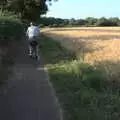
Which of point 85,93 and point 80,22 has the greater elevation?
point 85,93

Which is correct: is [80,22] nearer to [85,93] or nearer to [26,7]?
[26,7]

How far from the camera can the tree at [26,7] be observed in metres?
67.6

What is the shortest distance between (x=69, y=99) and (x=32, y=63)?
34.8ft

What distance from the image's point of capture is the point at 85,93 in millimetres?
13516

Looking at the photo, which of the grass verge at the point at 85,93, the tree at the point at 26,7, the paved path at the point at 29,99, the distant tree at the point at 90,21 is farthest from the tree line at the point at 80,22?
the paved path at the point at 29,99

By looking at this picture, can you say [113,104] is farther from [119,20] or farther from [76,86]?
[119,20]

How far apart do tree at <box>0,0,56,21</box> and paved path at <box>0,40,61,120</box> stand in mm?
50086

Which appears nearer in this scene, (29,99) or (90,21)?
(29,99)

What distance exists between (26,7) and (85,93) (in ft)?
183

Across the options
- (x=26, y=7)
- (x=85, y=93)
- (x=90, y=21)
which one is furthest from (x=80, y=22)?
(x=85, y=93)

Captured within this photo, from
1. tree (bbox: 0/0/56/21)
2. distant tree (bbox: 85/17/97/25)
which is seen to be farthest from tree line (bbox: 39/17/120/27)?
tree (bbox: 0/0/56/21)

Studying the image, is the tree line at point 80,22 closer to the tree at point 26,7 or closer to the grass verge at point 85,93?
the tree at point 26,7

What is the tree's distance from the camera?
67613 millimetres

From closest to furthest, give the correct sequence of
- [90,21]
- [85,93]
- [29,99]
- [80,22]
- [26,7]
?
[29,99], [85,93], [26,7], [80,22], [90,21]
